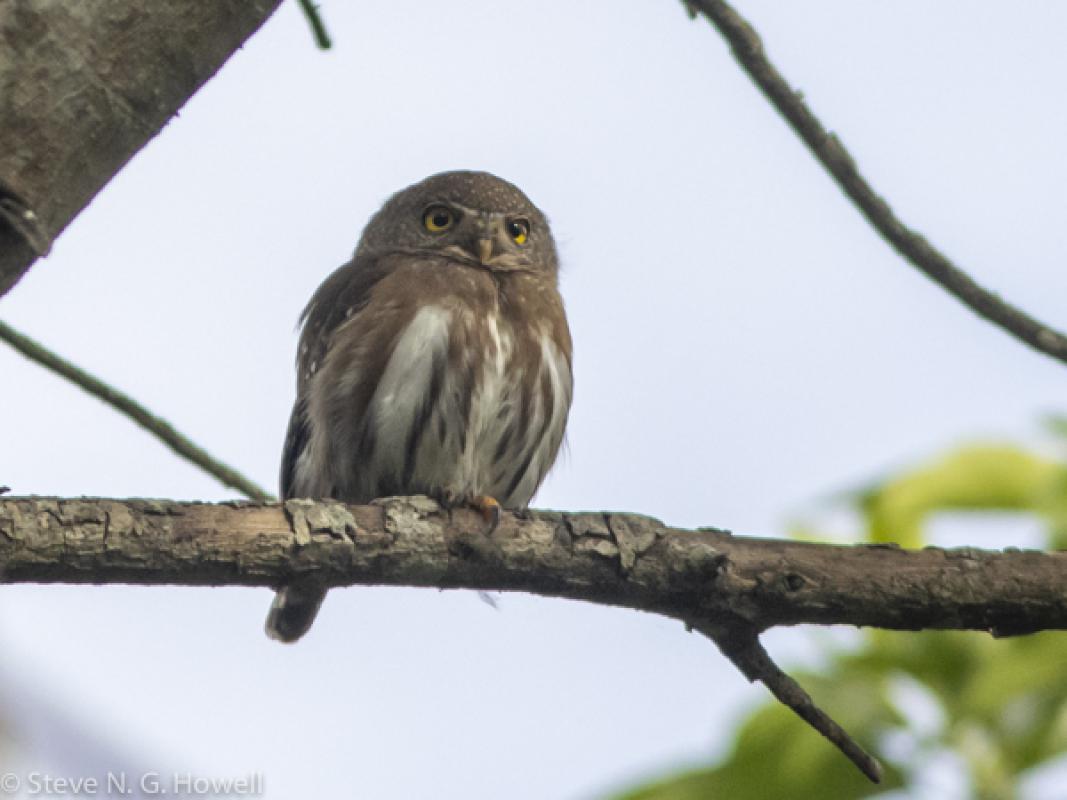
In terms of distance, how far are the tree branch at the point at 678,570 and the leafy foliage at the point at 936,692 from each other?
1.41 feet

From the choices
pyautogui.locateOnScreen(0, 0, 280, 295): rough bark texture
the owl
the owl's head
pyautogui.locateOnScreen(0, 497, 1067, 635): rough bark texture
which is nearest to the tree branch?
pyautogui.locateOnScreen(0, 497, 1067, 635): rough bark texture

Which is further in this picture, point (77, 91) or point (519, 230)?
point (519, 230)

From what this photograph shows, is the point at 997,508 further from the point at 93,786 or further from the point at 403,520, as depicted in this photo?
the point at 93,786

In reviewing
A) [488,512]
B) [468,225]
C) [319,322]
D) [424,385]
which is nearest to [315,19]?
[488,512]

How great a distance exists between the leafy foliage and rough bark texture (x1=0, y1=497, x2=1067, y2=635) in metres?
0.44

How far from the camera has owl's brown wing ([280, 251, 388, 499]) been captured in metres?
5.63

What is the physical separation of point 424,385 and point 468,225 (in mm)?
1622

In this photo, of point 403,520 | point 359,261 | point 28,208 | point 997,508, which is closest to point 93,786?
point 28,208

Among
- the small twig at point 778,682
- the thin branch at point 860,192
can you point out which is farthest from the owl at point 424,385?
the thin branch at point 860,192

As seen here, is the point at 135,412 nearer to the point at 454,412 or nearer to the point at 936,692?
the point at 454,412

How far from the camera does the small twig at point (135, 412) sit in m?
3.40

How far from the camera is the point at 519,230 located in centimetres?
673

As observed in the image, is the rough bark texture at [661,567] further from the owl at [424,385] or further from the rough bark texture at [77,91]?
the owl at [424,385]

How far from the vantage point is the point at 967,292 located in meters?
3.36
